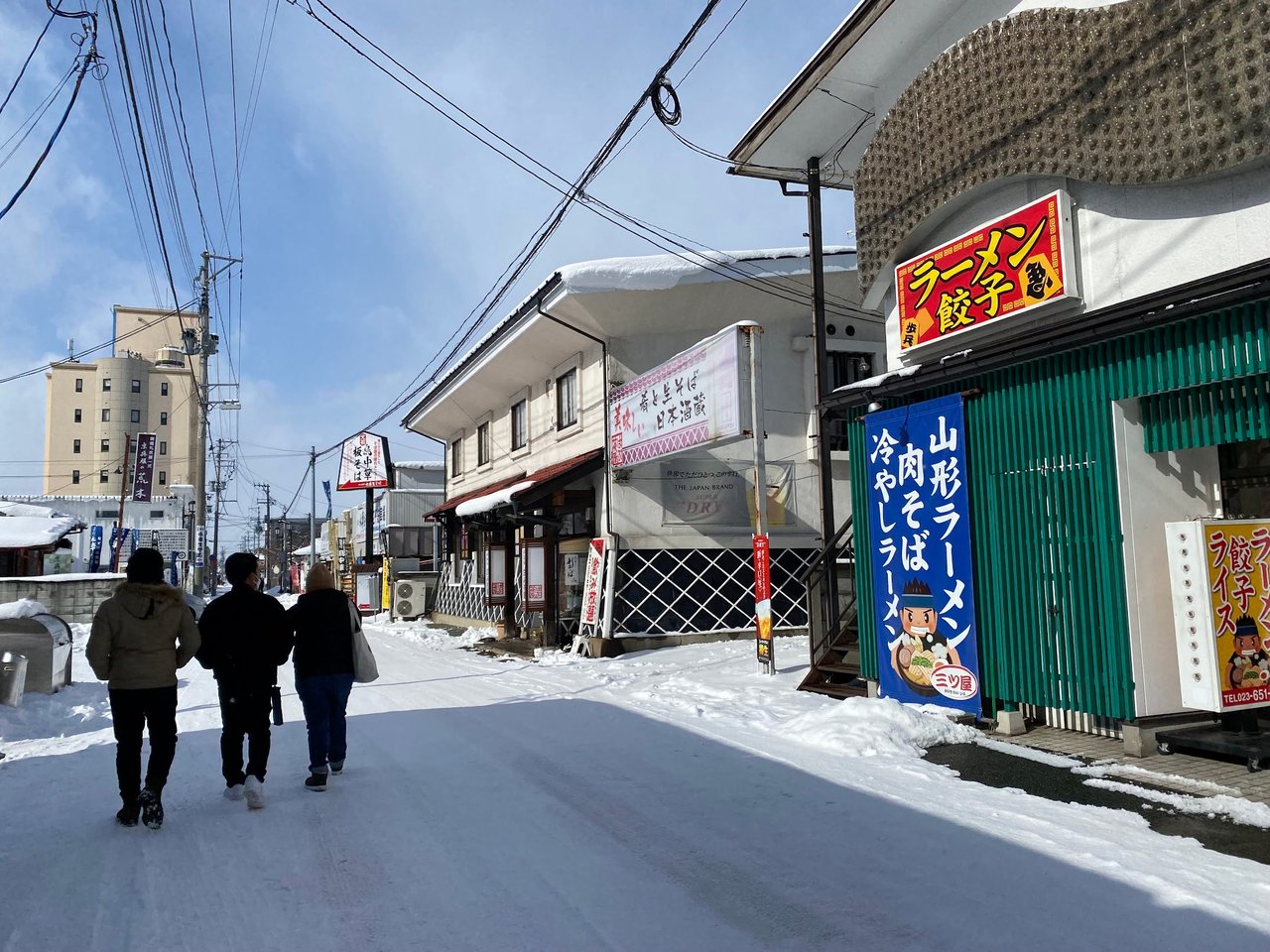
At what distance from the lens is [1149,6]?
21.7 ft

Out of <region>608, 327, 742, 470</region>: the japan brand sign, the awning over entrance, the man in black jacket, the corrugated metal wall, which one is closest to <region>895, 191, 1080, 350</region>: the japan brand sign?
the corrugated metal wall

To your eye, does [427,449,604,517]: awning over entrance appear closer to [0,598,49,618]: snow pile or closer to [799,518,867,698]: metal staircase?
[799,518,867,698]: metal staircase

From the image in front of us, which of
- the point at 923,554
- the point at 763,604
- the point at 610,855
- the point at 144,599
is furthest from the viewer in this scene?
the point at 763,604

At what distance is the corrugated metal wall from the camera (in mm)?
6203

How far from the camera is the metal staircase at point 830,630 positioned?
10.2 metres

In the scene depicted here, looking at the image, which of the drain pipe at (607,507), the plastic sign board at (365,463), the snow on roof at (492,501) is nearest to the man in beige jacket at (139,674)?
the drain pipe at (607,507)

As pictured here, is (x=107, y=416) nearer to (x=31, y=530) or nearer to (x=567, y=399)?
(x=31, y=530)

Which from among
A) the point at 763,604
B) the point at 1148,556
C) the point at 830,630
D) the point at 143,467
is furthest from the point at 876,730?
the point at 143,467

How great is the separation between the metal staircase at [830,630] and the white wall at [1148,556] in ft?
11.8

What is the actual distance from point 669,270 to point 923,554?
8.40 metres

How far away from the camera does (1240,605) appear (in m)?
6.46

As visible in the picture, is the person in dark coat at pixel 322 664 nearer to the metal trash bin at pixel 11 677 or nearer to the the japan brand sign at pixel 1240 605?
the metal trash bin at pixel 11 677

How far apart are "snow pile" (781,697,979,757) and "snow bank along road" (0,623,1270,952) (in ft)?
0.08

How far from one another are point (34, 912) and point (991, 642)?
7.10 meters
